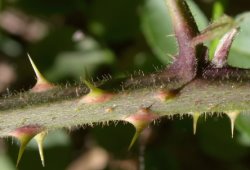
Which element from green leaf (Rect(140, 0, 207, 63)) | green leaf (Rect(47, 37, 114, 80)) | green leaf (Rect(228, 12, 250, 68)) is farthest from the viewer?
green leaf (Rect(47, 37, 114, 80))

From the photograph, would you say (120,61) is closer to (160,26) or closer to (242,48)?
(160,26)

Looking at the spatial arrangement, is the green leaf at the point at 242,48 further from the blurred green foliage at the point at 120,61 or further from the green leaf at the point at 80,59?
the green leaf at the point at 80,59

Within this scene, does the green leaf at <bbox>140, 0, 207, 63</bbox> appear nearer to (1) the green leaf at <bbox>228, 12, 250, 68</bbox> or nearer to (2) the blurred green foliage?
(2) the blurred green foliage

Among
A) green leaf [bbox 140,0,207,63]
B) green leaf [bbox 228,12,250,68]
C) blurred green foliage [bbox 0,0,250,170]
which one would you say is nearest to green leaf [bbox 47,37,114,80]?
blurred green foliage [bbox 0,0,250,170]

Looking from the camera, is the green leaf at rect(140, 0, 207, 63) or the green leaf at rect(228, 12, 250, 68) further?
the green leaf at rect(140, 0, 207, 63)

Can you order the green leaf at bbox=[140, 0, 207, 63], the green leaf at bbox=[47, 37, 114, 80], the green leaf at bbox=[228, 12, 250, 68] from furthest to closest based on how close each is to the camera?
the green leaf at bbox=[47, 37, 114, 80] < the green leaf at bbox=[140, 0, 207, 63] < the green leaf at bbox=[228, 12, 250, 68]

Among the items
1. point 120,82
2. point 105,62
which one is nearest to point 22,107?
point 120,82

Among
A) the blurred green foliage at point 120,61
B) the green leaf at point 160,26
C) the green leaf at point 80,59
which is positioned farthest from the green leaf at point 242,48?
the green leaf at point 80,59

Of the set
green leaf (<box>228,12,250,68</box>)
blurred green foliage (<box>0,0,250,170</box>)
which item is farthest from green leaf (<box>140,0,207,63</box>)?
green leaf (<box>228,12,250,68</box>)

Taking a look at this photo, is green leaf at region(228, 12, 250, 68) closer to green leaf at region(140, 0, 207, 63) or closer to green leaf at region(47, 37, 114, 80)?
green leaf at region(140, 0, 207, 63)
